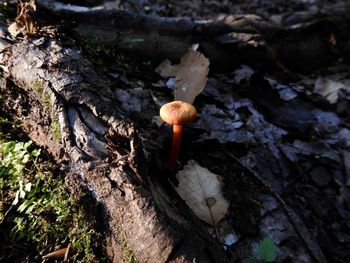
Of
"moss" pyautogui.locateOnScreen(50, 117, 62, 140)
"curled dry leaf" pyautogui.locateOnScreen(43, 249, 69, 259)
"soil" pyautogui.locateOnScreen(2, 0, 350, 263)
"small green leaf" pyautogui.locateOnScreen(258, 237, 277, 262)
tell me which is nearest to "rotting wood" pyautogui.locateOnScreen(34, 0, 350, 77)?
"soil" pyautogui.locateOnScreen(2, 0, 350, 263)

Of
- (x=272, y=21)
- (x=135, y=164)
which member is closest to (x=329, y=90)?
(x=272, y=21)

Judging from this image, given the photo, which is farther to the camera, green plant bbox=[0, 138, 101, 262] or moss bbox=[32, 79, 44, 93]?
moss bbox=[32, 79, 44, 93]

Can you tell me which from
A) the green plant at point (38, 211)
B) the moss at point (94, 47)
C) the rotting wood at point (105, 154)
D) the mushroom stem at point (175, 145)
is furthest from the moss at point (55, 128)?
the moss at point (94, 47)

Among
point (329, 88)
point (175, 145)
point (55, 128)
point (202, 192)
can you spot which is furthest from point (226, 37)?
point (55, 128)

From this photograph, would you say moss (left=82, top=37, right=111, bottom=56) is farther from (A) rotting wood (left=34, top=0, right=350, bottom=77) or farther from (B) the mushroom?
(B) the mushroom

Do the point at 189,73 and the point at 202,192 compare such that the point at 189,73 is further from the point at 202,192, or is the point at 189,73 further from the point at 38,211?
the point at 38,211

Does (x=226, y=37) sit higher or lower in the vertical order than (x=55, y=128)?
lower

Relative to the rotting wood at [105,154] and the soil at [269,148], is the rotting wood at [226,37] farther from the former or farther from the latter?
the rotting wood at [105,154]
